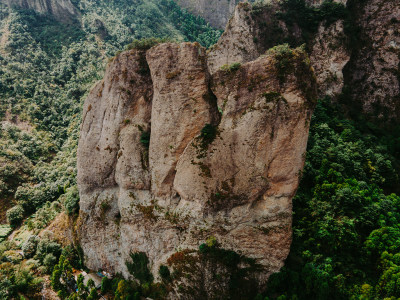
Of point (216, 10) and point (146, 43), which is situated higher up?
point (216, 10)

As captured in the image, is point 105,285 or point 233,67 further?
point 105,285

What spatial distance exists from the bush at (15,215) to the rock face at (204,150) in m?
35.6

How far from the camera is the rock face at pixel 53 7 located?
384 ft

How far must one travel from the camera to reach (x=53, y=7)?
11931 centimetres

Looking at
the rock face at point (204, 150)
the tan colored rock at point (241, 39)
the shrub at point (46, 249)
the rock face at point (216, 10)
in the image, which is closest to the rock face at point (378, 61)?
the tan colored rock at point (241, 39)

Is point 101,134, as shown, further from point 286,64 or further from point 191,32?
point 191,32

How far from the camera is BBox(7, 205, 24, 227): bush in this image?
5391 centimetres

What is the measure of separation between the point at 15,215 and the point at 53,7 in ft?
361

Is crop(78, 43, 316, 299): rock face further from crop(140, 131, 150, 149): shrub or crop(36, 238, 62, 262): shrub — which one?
crop(36, 238, 62, 262): shrub

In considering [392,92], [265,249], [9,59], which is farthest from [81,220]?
[9,59]

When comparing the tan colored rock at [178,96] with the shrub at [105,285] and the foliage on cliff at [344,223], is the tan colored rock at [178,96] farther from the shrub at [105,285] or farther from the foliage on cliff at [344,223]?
the foliage on cliff at [344,223]

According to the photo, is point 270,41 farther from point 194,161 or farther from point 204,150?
point 194,161

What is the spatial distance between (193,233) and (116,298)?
12.7m

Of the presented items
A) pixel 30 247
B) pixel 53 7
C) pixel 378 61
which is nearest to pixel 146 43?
pixel 30 247
